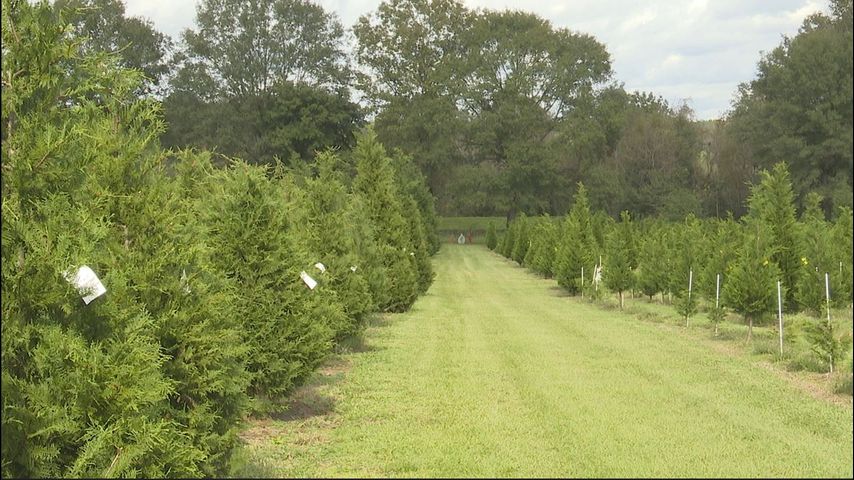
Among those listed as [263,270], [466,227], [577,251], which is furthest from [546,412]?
[466,227]

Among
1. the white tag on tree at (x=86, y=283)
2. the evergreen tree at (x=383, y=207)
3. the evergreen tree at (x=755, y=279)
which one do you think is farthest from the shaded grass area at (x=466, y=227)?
the white tag on tree at (x=86, y=283)

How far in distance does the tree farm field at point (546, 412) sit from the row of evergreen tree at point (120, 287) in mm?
792

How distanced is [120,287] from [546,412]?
4551 millimetres

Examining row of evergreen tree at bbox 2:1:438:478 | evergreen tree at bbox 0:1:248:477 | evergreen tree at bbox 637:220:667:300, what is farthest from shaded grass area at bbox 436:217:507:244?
evergreen tree at bbox 0:1:248:477

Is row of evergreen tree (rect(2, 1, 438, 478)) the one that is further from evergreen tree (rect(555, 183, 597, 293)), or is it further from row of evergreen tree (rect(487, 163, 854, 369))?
evergreen tree (rect(555, 183, 597, 293))

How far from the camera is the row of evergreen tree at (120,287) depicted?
14.7ft

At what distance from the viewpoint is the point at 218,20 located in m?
50.2

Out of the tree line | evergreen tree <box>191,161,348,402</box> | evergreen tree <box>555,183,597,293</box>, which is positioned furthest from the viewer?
the tree line

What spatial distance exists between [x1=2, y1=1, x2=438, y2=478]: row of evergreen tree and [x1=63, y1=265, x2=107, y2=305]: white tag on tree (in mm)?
47

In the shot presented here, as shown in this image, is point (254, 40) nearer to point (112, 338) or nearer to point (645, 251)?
point (645, 251)

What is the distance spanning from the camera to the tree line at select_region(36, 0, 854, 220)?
154 ft

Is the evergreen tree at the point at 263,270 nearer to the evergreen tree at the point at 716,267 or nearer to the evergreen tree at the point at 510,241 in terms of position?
the evergreen tree at the point at 716,267

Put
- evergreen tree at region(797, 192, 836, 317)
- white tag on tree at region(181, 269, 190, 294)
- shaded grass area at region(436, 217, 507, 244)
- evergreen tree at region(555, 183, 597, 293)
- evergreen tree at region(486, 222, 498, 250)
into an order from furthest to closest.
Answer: shaded grass area at region(436, 217, 507, 244)
evergreen tree at region(486, 222, 498, 250)
evergreen tree at region(555, 183, 597, 293)
evergreen tree at region(797, 192, 836, 317)
white tag on tree at region(181, 269, 190, 294)

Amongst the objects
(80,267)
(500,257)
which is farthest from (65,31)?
(500,257)
